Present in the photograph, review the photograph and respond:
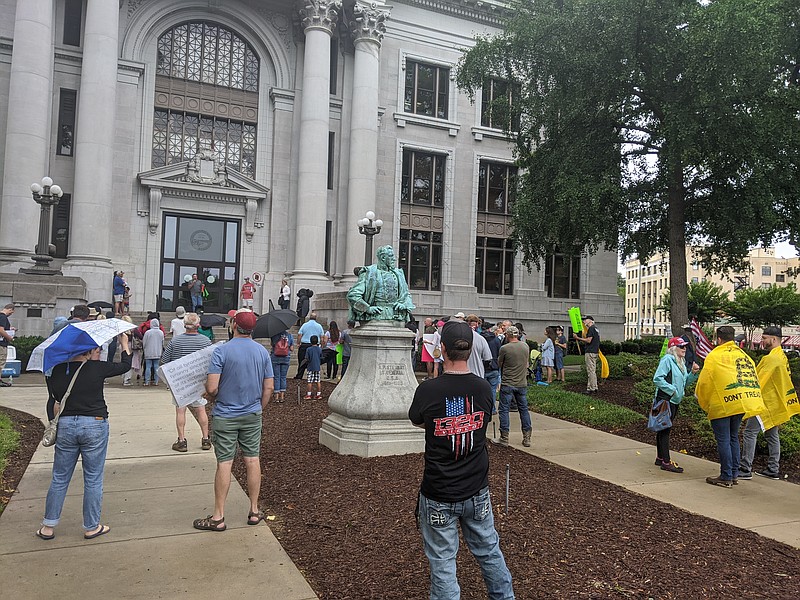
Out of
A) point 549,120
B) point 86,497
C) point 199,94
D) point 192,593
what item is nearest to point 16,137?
point 199,94

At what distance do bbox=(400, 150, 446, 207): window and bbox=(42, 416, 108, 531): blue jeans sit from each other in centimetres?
2614

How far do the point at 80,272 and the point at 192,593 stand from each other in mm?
20805

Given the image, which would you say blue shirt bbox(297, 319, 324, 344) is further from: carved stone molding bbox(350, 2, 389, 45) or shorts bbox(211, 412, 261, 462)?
carved stone molding bbox(350, 2, 389, 45)

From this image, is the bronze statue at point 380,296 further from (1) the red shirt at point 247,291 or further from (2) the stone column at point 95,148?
(2) the stone column at point 95,148

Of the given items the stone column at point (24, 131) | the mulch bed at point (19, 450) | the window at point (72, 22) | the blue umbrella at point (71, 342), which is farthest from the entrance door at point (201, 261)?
the blue umbrella at point (71, 342)

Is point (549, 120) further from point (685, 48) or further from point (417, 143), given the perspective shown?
point (417, 143)

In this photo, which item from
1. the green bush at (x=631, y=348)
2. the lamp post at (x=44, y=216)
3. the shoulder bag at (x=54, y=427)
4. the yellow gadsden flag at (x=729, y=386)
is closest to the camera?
the shoulder bag at (x=54, y=427)

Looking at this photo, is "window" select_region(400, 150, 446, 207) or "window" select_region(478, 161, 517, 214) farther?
"window" select_region(478, 161, 517, 214)

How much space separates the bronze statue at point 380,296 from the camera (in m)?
8.67

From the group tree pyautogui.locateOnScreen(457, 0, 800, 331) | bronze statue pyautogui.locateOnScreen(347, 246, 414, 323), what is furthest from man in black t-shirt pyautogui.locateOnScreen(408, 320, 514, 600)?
tree pyautogui.locateOnScreen(457, 0, 800, 331)

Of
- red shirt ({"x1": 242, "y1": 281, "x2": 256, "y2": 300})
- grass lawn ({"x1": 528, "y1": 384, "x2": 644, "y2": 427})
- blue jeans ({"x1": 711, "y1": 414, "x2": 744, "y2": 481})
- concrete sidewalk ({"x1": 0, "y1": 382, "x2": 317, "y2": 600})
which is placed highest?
red shirt ({"x1": 242, "y1": 281, "x2": 256, "y2": 300})

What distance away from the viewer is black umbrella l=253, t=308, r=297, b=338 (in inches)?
321

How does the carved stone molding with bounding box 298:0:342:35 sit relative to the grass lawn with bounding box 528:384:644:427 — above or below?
above

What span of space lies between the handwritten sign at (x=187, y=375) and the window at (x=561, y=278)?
29.1 metres
